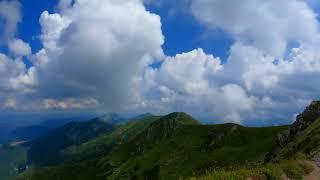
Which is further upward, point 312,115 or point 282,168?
point 312,115

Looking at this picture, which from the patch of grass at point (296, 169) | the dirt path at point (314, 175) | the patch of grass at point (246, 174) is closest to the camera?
the patch of grass at point (246, 174)

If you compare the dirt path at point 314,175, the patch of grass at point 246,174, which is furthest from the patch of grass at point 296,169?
the patch of grass at point 246,174

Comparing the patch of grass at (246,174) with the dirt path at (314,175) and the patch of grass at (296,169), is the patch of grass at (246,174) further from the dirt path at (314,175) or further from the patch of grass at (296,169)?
the dirt path at (314,175)

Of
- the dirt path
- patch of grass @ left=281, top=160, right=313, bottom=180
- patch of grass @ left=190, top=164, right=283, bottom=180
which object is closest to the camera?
patch of grass @ left=190, top=164, right=283, bottom=180

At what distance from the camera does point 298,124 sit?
116m

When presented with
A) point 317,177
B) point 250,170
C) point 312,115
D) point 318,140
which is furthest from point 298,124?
point 250,170

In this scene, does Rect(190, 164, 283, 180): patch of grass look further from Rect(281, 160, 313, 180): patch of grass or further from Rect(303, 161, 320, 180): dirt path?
Rect(303, 161, 320, 180): dirt path

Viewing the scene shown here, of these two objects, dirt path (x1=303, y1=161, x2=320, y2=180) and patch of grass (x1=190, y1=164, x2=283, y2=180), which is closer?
patch of grass (x1=190, y1=164, x2=283, y2=180)

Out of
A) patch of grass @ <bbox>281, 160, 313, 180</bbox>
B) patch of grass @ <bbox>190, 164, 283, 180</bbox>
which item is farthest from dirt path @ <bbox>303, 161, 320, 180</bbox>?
patch of grass @ <bbox>190, 164, 283, 180</bbox>

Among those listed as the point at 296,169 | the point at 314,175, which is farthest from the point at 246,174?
the point at 314,175

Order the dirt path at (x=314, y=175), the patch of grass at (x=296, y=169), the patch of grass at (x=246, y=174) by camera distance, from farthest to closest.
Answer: the dirt path at (x=314, y=175) < the patch of grass at (x=296, y=169) < the patch of grass at (x=246, y=174)

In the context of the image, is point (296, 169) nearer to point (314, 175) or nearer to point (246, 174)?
point (314, 175)

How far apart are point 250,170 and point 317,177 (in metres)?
9.03

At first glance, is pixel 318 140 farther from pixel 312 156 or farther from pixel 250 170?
pixel 250 170
